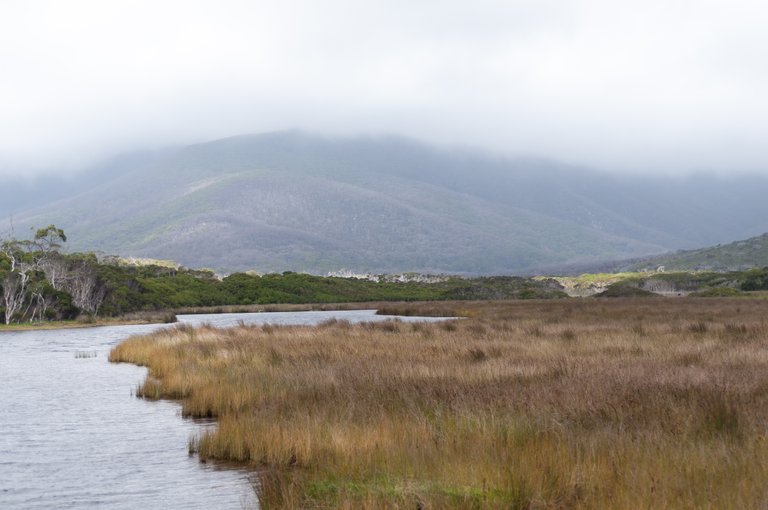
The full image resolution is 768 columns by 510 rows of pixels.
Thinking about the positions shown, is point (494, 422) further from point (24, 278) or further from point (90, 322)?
point (90, 322)

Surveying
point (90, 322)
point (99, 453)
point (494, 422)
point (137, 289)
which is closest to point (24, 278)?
point (90, 322)

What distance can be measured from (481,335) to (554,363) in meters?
13.1

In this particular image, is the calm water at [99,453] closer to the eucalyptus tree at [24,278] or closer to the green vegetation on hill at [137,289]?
the eucalyptus tree at [24,278]

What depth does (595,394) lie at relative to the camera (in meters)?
15.1

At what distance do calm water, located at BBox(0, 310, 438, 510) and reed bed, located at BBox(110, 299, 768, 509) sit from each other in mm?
879

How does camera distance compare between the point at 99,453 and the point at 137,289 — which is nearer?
the point at 99,453

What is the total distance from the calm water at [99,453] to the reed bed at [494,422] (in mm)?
879

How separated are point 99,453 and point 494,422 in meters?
7.72

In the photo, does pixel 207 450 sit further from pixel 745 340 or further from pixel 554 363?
pixel 745 340

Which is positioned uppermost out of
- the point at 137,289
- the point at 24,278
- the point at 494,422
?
the point at 24,278

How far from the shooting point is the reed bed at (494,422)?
31.1 feet

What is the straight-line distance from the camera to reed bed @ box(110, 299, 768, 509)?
31.1ft

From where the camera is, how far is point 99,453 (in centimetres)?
1579

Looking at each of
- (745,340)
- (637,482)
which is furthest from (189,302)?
(637,482)
